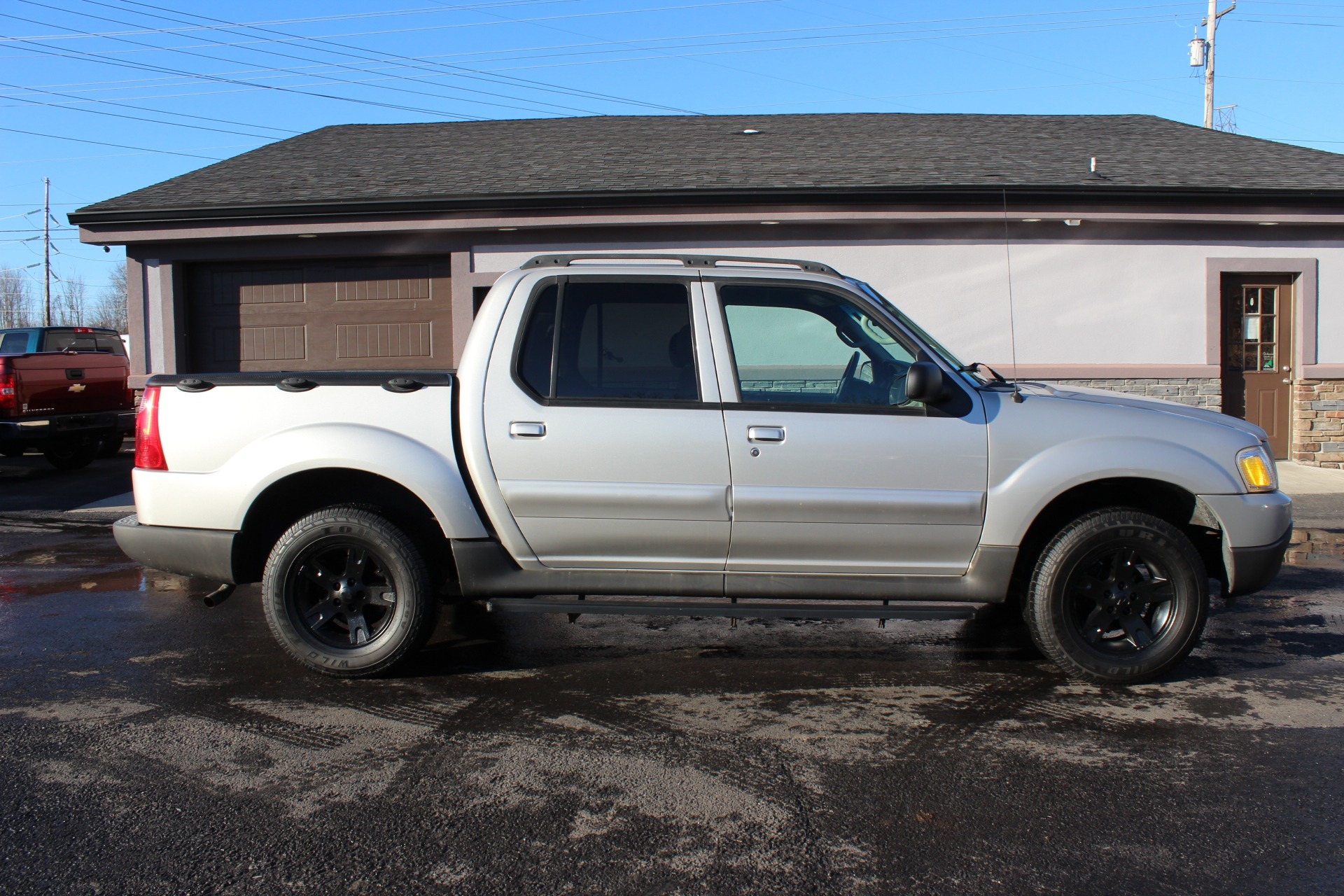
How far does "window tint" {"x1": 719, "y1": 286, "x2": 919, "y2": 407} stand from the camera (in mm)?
4484

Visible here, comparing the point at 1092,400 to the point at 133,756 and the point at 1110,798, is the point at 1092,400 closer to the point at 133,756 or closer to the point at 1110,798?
the point at 1110,798

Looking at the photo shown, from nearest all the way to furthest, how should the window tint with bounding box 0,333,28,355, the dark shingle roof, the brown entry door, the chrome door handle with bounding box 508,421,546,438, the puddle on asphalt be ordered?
the chrome door handle with bounding box 508,421,546,438
the puddle on asphalt
the dark shingle roof
the brown entry door
the window tint with bounding box 0,333,28,355

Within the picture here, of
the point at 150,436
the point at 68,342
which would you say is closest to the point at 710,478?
the point at 150,436

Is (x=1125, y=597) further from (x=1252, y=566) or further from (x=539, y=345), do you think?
(x=539, y=345)

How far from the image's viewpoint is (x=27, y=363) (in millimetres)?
13117

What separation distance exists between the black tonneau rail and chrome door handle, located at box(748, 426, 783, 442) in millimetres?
1428

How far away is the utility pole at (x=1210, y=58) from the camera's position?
30.6 meters

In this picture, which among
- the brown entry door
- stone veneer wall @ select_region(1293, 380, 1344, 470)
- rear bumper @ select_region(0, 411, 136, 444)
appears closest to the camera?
stone veneer wall @ select_region(1293, 380, 1344, 470)

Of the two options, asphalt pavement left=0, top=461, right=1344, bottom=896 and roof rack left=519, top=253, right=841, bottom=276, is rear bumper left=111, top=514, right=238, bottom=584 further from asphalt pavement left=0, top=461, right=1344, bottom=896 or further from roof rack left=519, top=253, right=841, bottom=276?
roof rack left=519, top=253, right=841, bottom=276

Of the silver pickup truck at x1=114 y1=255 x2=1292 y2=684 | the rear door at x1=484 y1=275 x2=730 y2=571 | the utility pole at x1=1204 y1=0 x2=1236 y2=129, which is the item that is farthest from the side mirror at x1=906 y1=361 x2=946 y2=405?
the utility pole at x1=1204 y1=0 x2=1236 y2=129

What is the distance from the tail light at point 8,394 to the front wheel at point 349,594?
1070cm

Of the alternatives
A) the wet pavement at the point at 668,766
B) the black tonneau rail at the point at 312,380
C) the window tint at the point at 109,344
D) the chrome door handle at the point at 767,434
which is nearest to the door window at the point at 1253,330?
the wet pavement at the point at 668,766

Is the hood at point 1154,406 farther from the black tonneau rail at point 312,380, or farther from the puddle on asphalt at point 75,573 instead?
the puddle on asphalt at point 75,573

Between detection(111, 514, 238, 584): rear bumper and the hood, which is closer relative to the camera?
the hood
